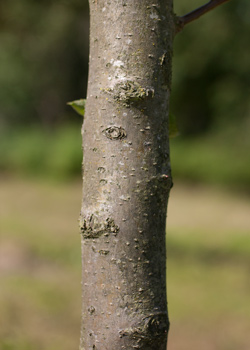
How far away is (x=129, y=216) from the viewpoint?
3.74ft

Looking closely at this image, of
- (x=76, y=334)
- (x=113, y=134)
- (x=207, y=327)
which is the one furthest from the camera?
(x=207, y=327)

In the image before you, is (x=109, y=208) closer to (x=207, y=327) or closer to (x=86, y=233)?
(x=86, y=233)

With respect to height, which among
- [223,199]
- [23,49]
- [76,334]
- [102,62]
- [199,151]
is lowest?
[76,334]

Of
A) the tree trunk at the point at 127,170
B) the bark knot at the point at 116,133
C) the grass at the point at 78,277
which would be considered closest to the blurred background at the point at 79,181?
the grass at the point at 78,277

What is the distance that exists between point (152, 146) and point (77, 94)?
945 inches

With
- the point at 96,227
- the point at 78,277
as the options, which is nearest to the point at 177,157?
the point at 78,277

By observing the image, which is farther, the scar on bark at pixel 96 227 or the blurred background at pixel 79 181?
the blurred background at pixel 79 181

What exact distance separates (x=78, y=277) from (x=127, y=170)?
532 centimetres

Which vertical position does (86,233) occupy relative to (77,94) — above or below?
below

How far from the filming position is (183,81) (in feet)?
62.7

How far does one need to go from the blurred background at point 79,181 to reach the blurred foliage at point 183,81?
1.8 inches

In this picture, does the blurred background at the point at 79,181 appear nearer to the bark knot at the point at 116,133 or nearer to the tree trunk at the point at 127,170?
the tree trunk at the point at 127,170

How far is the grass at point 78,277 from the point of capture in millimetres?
4398

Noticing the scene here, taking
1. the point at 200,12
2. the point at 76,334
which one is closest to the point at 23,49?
the point at 76,334
